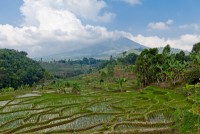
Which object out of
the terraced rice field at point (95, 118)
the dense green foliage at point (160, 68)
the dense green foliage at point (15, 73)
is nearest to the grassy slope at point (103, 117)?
the terraced rice field at point (95, 118)

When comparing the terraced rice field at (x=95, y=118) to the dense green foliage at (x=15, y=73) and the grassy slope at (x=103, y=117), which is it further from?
the dense green foliage at (x=15, y=73)

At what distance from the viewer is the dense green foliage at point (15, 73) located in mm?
101188

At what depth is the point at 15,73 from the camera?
107750 mm

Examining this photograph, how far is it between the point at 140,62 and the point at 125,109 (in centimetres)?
3411

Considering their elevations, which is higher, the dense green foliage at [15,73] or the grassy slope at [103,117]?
the dense green foliage at [15,73]

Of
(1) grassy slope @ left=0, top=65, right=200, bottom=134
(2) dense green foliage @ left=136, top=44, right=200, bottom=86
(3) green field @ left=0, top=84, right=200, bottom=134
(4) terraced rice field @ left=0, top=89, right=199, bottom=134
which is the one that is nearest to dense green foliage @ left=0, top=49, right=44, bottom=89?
(2) dense green foliage @ left=136, top=44, right=200, bottom=86

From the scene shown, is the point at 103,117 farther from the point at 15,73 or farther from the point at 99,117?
the point at 15,73

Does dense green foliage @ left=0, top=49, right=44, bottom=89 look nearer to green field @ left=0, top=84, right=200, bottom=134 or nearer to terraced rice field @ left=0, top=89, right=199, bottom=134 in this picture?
green field @ left=0, top=84, right=200, bottom=134

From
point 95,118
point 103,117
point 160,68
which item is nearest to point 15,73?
point 160,68

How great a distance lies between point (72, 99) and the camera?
5072 cm

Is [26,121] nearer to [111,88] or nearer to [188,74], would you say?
[188,74]

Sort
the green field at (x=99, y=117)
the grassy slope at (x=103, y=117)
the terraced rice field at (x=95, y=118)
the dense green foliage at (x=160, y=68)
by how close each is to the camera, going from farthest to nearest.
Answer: the dense green foliage at (x=160, y=68), the terraced rice field at (x=95, y=118), the green field at (x=99, y=117), the grassy slope at (x=103, y=117)

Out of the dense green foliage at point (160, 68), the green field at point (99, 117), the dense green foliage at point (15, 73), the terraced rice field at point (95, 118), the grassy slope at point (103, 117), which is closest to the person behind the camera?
the grassy slope at point (103, 117)

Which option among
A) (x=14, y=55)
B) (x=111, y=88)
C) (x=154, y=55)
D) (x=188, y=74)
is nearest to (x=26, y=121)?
(x=188, y=74)
